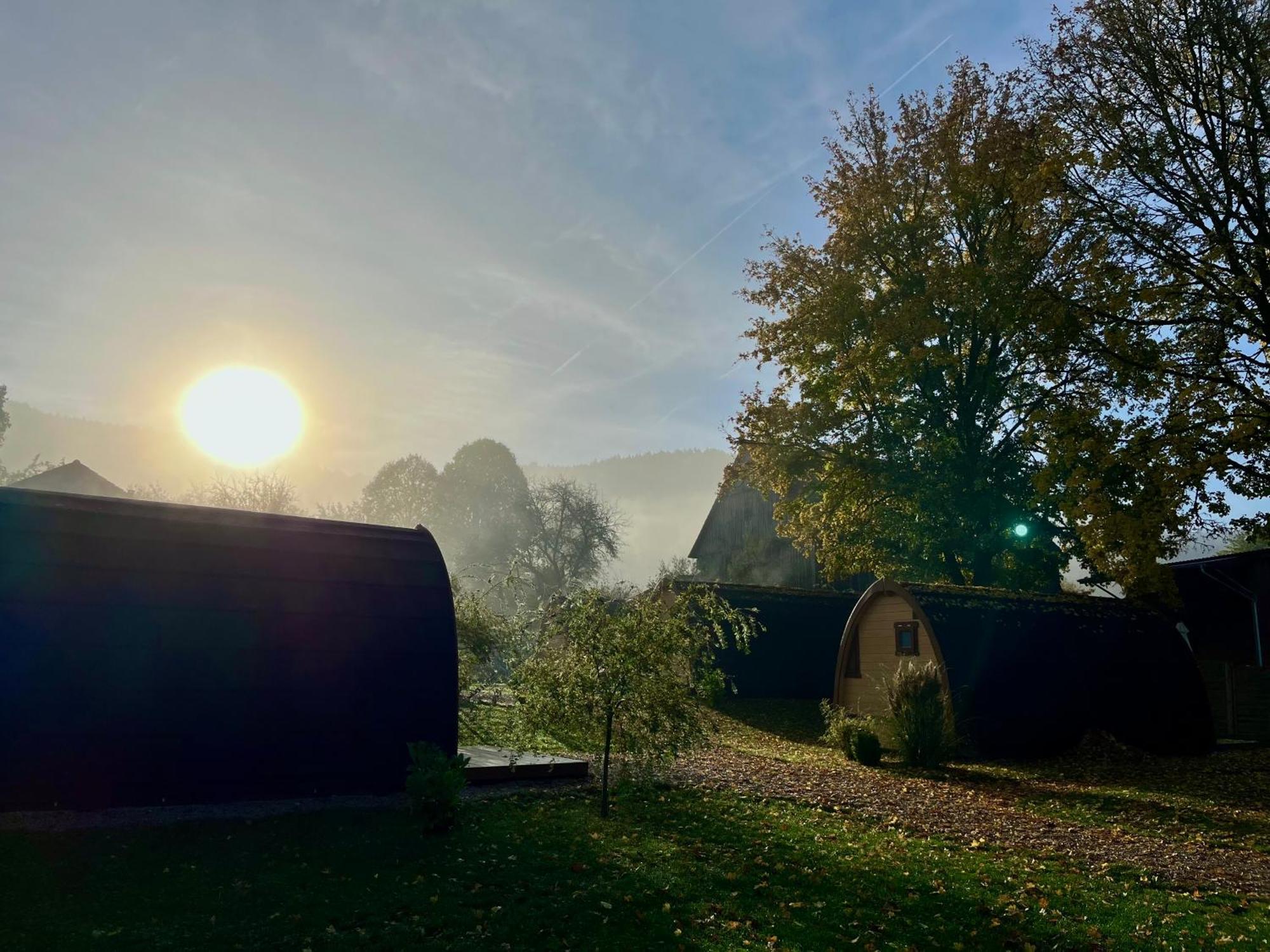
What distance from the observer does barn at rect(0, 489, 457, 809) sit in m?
9.59

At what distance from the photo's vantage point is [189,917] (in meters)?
6.58

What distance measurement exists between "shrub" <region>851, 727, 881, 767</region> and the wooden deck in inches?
244

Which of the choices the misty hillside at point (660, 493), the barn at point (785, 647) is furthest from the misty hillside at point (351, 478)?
the barn at point (785, 647)

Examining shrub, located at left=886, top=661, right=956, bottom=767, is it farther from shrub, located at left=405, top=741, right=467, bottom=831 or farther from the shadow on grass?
shrub, located at left=405, top=741, right=467, bottom=831

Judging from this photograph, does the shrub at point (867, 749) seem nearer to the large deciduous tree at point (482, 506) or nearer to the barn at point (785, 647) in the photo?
the barn at point (785, 647)

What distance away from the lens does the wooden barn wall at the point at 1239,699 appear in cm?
2222

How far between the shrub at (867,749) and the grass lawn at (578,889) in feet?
18.4

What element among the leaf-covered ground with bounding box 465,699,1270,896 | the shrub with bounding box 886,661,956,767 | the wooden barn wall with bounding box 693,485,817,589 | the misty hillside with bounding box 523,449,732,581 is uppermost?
the misty hillside with bounding box 523,449,732,581

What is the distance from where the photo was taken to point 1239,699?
896 inches

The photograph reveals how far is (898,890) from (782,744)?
41.9 ft

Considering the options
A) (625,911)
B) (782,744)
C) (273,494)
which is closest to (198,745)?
(625,911)

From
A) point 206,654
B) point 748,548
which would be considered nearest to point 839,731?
point 206,654

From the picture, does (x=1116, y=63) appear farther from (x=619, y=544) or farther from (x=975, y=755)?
(x=619, y=544)

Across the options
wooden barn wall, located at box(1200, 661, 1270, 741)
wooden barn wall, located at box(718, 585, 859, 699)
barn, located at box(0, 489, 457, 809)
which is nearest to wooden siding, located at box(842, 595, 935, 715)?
wooden barn wall, located at box(718, 585, 859, 699)
